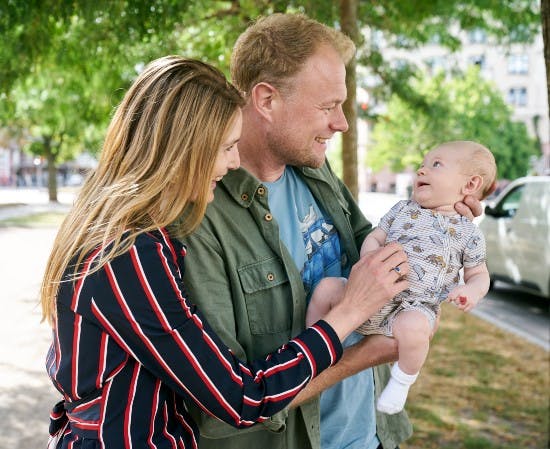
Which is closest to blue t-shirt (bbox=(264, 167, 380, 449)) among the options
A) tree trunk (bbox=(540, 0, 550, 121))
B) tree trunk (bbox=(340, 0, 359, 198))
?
tree trunk (bbox=(540, 0, 550, 121))

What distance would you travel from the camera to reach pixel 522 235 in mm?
10414

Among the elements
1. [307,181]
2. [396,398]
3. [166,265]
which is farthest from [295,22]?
[396,398]

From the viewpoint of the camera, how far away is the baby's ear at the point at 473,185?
A: 2418mm

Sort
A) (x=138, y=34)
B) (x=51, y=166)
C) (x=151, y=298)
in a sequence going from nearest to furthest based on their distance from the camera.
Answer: (x=151, y=298), (x=138, y=34), (x=51, y=166)

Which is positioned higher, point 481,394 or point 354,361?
point 354,361

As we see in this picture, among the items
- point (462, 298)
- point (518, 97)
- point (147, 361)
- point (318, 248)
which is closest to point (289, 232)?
point (318, 248)

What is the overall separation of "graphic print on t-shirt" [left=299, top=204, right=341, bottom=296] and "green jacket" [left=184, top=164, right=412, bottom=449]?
0.44 feet

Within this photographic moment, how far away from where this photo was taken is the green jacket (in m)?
2.04

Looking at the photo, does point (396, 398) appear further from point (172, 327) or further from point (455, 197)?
point (172, 327)

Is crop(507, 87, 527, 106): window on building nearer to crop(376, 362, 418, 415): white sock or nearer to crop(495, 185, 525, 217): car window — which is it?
crop(495, 185, 525, 217): car window

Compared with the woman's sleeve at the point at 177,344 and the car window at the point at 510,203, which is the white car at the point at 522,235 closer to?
the car window at the point at 510,203

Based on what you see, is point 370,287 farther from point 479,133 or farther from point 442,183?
point 479,133

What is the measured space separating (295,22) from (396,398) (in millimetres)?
1276

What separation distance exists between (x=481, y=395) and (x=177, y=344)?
17.9 feet
